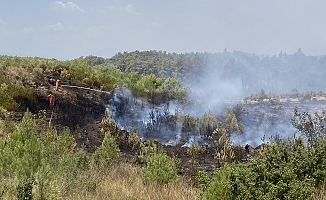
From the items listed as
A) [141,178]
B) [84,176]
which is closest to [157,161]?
[141,178]

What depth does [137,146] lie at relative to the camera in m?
10.6

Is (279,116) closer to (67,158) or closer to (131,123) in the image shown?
(131,123)

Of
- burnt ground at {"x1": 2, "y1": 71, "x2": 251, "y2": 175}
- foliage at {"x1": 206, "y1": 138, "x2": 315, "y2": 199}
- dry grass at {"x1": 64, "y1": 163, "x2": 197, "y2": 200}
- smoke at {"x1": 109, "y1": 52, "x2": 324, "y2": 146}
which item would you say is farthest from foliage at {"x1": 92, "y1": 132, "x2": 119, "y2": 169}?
smoke at {"x1": 109, "y1": 52, "x2": 324, "y2": 146}

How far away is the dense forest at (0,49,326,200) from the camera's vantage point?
3.83m

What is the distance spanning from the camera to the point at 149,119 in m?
14.3

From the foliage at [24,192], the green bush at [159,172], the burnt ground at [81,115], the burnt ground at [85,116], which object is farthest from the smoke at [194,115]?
the foliage at [24,192]

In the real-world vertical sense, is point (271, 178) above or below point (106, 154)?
above

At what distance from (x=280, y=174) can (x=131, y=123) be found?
10.6 meters

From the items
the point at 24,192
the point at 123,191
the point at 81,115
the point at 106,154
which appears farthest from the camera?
the point at 81,115

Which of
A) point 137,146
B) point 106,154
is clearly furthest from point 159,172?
point 137,146

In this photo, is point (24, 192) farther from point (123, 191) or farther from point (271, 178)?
point (271, 178)

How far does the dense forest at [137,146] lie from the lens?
3828 mm

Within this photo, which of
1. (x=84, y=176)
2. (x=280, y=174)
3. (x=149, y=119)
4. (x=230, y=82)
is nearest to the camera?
(x=280, y=174)

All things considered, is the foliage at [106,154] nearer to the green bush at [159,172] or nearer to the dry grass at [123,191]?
the green bush at [159,172]
